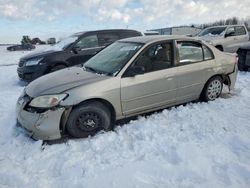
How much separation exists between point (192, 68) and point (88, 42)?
440 centimetres

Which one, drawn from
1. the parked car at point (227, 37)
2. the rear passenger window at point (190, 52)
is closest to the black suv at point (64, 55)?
the rear passenger window at point (190, 52)

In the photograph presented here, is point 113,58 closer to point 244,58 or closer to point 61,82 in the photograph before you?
point 61,82

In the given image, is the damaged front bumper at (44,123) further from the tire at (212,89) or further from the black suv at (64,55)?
the black suv at (64,55)

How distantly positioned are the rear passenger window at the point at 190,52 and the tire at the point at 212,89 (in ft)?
1.94

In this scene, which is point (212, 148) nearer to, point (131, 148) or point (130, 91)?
point (131, 148)

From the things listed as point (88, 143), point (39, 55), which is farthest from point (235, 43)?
point (88, 143)

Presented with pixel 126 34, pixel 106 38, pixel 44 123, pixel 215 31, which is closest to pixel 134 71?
pixel 44 123

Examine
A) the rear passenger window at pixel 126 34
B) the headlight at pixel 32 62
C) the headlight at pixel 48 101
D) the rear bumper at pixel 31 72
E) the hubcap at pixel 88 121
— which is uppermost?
the rear passenger window at pixel 126 34

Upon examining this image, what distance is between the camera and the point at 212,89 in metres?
6.29

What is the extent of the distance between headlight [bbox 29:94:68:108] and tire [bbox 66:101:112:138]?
0.92 ft

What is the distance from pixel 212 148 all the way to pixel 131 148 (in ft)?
3.80

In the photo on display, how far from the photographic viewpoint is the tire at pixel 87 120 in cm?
449

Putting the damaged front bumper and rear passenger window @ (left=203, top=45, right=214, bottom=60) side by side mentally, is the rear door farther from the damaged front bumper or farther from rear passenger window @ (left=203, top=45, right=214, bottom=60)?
the damaged front bumper

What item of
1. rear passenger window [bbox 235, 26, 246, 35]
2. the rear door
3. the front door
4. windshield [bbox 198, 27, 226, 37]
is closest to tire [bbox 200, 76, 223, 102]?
the rear door
